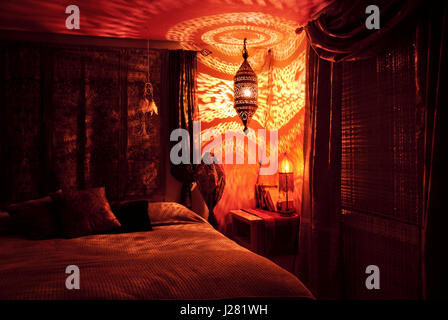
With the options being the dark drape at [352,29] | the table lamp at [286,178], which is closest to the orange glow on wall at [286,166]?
the table lamp at [286,178]

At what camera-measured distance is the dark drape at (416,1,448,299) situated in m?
1.55

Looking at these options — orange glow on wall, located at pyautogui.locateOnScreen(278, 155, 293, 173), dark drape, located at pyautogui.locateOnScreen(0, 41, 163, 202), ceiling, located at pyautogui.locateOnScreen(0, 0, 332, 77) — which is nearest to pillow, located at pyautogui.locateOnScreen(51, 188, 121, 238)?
dark drape, located at pyautogui.locateOnScreen(0, 41, 163, 202)

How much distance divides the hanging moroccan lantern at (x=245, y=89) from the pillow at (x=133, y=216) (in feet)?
4.81

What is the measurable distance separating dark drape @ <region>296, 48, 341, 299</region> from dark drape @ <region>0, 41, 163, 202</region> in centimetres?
165

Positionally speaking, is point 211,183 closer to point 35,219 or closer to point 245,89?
point 245,89

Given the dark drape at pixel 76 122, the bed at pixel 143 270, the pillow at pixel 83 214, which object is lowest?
the bed at pixel 143 270

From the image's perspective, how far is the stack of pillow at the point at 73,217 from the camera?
7.82 ft

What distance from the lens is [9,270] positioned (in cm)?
158

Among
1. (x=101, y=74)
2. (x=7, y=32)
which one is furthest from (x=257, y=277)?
(x=7, y=32)

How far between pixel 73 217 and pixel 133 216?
0.45 meters

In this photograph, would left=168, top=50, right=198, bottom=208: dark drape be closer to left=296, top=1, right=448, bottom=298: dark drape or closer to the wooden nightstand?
the wooden nightstand

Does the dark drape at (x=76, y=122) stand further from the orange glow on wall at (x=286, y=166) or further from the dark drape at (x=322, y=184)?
the dark drape at (x=322, y=184)

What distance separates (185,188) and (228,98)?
1.17m

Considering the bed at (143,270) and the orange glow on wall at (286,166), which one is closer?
the bed at (143,270)
